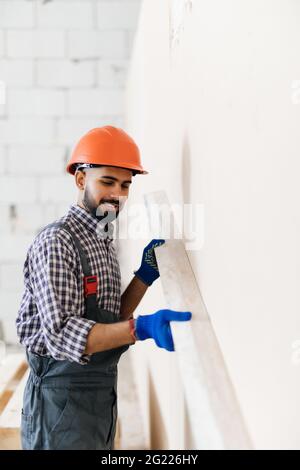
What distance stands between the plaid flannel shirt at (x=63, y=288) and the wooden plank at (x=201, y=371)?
0.24 m

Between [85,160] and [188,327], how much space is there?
0.80 meters

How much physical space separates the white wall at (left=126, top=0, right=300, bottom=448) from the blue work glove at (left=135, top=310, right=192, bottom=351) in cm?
11

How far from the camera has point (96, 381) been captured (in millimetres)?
1869

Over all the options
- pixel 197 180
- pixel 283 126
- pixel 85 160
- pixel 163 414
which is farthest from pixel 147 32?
pixel 283 126

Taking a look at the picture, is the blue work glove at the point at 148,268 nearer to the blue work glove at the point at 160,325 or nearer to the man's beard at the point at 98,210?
the man's beard at the point at 98,210

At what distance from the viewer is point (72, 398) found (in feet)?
5.95

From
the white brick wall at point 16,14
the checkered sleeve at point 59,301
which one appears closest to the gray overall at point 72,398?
the checkered sleeve at point 59,301

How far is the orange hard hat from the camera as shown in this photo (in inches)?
74.8

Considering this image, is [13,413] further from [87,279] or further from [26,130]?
[26,130]

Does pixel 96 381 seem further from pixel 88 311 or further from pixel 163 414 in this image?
pixel 163 414

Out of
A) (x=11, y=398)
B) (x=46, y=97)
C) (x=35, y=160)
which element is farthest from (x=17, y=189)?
(x=11, y=398)

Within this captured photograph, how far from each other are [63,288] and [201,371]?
1.93ft

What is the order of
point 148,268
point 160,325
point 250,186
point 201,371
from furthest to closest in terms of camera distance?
point 148,268, point 160,325, point 201,371, point 250,186

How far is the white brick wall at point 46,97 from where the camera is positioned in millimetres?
5586
